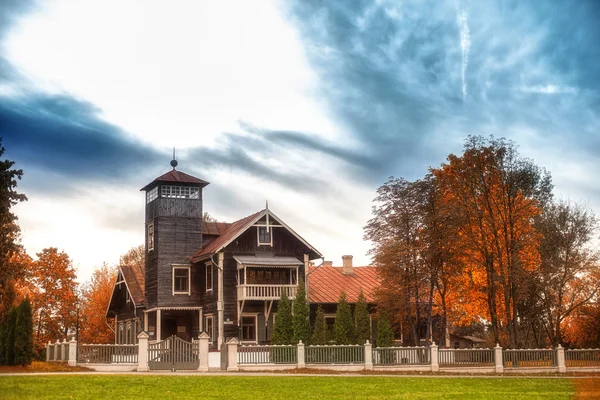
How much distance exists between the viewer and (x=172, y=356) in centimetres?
3438

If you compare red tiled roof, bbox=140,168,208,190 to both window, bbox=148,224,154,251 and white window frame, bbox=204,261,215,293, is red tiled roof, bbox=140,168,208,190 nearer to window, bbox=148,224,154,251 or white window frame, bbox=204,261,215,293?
window, bbox=148,224,154,251

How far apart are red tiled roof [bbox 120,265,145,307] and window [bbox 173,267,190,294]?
10.8ft

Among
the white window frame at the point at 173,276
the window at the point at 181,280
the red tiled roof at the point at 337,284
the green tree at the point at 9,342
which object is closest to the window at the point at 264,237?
the red tiled roof at the point at 337,284

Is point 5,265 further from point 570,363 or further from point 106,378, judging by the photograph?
point 570,363

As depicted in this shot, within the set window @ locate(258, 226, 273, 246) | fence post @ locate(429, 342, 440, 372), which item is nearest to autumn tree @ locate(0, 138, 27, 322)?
window @ locate(258, 226, 273, 246)

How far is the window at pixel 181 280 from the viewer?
48.3 meters

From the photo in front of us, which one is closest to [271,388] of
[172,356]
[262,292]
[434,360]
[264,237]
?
[172,356]

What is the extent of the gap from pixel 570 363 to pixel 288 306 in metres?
14.8

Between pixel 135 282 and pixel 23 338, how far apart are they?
17782 millimetres

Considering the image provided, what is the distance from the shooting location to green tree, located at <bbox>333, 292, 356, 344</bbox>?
1598 inches

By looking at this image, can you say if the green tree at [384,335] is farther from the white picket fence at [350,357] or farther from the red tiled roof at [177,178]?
the red tiled roof at [177,178]

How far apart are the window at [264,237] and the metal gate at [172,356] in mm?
13381

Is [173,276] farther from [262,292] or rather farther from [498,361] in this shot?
[498,361]

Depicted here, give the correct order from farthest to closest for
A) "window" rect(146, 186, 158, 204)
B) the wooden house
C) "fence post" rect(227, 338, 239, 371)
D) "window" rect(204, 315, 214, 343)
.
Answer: "window" rect(146, 186, 158, 204)
"window" rect(204, 315, 214, 343)
the wooden house
"fence post" rect(227, 338, 239, 371)
